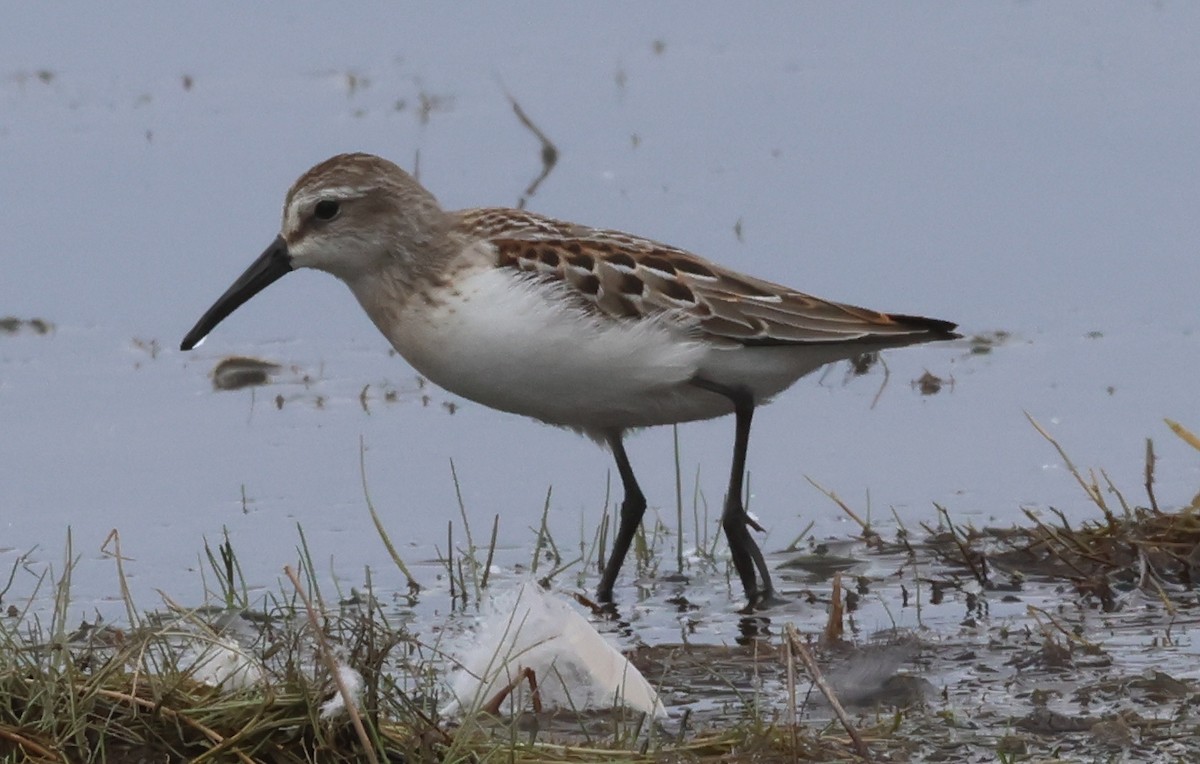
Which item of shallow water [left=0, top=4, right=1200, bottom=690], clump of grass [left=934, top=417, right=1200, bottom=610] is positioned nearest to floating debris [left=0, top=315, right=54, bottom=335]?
shallow water [left=0, top=4, right=1200, bottom=690]

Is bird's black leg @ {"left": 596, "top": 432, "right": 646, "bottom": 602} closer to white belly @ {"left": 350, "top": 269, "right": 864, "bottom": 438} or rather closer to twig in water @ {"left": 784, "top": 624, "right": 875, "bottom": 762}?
white belly @ {"left": 350, "top": 269, "right": 864, "bottom": 438}

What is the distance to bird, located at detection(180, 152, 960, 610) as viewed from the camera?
7824 mm

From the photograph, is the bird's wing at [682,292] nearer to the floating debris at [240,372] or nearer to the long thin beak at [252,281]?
the long thin beak at [252,281]

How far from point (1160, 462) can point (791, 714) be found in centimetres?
452

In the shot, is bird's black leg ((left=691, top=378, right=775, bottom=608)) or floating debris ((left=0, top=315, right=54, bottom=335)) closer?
bird's black leg ((left=691, top=378, right=775, bottom=608))

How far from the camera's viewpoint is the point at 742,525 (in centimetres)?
818

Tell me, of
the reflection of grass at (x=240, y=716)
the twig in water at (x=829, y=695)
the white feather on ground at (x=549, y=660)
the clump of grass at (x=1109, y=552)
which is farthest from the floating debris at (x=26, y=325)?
the twig in water at (x=829, y=695)

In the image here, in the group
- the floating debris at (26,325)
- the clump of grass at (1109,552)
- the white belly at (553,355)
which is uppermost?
the floating debris at (26,325)

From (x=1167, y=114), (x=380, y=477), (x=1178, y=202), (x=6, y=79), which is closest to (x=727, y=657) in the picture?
(x=380, y=477)

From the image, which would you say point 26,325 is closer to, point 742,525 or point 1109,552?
point 742,525

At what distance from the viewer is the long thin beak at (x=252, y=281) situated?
8.44m

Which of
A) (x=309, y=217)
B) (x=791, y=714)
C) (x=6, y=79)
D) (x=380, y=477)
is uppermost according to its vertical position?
(x=6, y=79)

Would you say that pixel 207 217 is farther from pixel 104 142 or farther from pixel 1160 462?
pixel 1160 462

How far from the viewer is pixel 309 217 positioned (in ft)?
27.3
